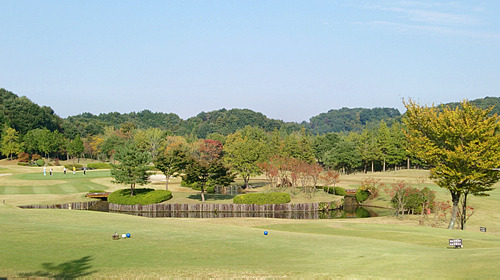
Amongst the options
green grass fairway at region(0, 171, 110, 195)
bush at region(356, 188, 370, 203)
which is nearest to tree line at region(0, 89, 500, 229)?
bush at region(356, 188, 370, 203)

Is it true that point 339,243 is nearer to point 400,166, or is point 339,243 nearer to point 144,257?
point 144,257

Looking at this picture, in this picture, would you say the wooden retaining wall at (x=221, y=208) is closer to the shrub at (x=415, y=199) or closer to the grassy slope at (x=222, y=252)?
the shrub at (x=415, y=199)

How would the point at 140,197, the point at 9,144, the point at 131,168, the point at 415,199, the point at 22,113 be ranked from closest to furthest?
the point at 415,199 < the point at 140,197 < the point at 131,168 < the point at 9,144 < the point at 22,113

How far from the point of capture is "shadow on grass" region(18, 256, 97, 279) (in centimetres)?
1526

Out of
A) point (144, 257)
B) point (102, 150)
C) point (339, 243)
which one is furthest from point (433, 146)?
point (102, 150)

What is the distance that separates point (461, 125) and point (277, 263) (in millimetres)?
20652

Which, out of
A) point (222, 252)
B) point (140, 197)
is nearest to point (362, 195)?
point (140, 197)

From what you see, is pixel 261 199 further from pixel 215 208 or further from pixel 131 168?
pixel 131 168

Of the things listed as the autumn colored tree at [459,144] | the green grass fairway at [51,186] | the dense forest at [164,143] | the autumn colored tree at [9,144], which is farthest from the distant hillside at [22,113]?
the autumn colored tree at [459,144]

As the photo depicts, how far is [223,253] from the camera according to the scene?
19344 millimetres

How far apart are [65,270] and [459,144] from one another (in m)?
28.0

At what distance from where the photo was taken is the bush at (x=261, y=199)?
1964 inches

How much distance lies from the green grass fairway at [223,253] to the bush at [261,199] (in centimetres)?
2136

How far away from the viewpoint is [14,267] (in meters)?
16.1
